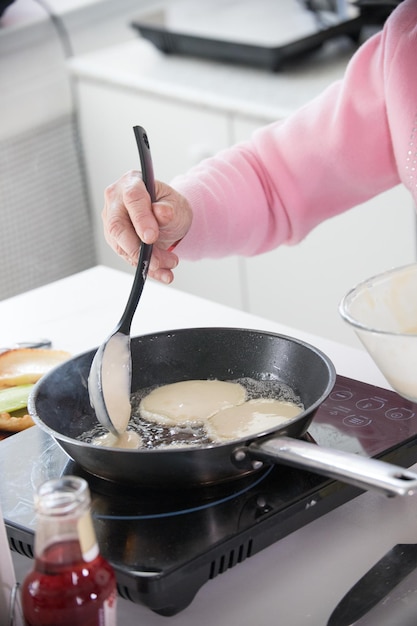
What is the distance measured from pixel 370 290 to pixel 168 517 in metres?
0.34

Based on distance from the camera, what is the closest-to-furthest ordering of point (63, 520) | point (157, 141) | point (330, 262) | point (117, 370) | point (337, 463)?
point (63, 520), point (337, 463), point (117, 370), point (330, 262), point (157, 141)

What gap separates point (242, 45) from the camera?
2.42 m

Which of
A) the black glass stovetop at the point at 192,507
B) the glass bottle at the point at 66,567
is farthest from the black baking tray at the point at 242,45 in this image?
the glass bottle at the point at 66,567

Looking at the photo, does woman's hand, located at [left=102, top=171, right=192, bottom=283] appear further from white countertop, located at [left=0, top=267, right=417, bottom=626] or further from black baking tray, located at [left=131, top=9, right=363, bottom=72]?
black baking tray, located at [left=131, top=9, right=363, bottom=72]

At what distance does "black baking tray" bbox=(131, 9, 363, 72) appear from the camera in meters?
2.38

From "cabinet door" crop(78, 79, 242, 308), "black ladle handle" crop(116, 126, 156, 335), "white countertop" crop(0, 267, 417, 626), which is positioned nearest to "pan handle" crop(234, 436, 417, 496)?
"white countertop" crop(0, 267, 417, 626)

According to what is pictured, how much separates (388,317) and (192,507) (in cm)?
32

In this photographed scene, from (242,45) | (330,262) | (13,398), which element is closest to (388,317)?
(13,398)

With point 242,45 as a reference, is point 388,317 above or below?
above

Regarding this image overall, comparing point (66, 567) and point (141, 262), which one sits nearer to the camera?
point (66, 567)


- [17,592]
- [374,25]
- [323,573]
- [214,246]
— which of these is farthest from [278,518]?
[374,25]

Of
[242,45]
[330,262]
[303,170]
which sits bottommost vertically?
[330,262]

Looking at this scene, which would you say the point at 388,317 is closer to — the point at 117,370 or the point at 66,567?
the point at 117,370

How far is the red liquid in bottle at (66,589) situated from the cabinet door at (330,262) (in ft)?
4.99
